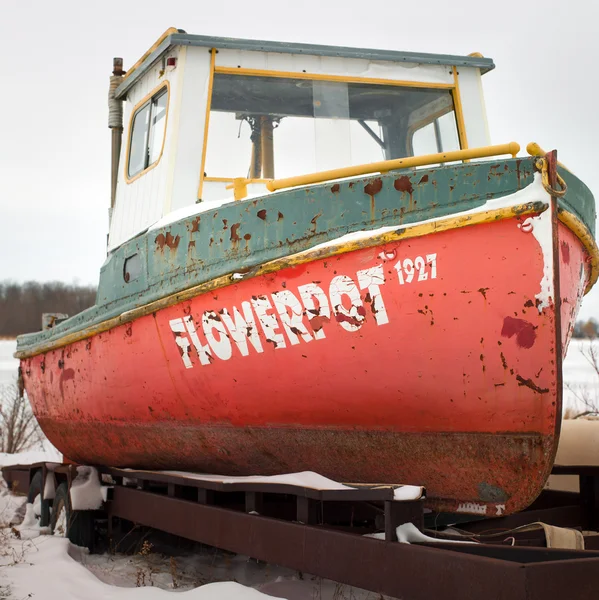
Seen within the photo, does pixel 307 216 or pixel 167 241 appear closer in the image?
pixel 307 216

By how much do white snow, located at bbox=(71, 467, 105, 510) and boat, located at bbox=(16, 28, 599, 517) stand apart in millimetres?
186

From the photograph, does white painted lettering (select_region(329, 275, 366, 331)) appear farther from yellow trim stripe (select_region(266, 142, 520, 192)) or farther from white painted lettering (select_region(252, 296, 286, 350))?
yellow trim stripe (select_region(266, 142, 520, 192))

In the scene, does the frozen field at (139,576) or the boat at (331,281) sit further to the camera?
the frozen field at (139,576)

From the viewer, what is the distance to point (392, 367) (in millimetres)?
3340

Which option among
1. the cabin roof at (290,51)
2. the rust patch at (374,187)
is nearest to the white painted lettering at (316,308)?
the rust patch at (374,187)

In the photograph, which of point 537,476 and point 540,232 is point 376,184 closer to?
point 540,232

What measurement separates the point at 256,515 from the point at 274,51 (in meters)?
2.67

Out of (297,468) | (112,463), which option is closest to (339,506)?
(297,468)

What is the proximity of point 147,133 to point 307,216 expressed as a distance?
208 cm

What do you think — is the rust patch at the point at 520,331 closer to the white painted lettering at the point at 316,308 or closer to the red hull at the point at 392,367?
the red hull at the point at 392,367

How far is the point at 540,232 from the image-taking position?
9.99ft

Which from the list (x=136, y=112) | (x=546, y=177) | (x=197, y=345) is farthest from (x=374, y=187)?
(x=136, y=112)

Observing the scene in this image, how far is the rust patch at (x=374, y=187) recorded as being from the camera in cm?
346

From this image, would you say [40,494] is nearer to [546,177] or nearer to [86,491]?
[86,491]
